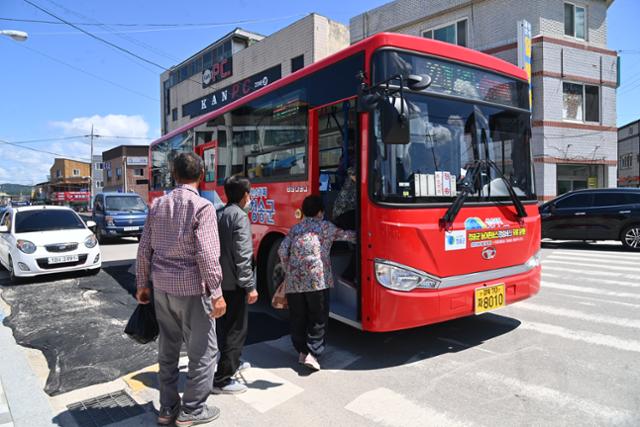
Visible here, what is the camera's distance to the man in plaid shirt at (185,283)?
2953 mm

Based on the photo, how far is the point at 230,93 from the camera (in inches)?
1251

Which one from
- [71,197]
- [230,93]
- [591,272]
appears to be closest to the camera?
[591,272]

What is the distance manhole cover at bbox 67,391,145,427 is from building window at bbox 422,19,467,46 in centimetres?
2000

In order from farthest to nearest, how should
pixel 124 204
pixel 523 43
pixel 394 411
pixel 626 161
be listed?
pixel 626 161
pixel 523 43
pixel 124 204
pixel 394 411

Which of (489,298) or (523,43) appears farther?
(523,43)

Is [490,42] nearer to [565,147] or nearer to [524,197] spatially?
[565,147]

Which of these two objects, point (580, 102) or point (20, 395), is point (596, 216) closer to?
point (580, 102)

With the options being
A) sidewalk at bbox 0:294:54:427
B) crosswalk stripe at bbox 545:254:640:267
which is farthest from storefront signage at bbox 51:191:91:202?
sidewalk at bbox 0:294:54:427

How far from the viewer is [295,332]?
4266 millimetres

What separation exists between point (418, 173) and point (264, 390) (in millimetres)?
2478

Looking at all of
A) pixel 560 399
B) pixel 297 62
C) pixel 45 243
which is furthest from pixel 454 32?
pixel 560 399

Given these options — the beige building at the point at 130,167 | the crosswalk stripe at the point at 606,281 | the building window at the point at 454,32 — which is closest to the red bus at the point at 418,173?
the crosswalk stripe at the point at 606,281

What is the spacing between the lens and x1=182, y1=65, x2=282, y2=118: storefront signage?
2842 cm

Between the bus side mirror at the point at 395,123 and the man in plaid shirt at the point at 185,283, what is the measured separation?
1672mm
